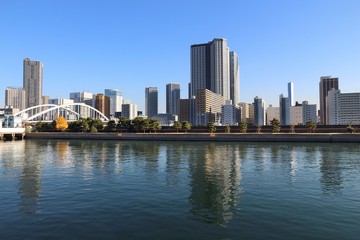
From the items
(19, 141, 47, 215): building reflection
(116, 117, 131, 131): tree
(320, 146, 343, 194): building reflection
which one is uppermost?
(116, 117, 131, 131): tree

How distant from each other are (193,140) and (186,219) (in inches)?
3924

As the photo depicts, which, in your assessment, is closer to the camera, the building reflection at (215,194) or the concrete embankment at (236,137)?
the building reflection at (215,194)

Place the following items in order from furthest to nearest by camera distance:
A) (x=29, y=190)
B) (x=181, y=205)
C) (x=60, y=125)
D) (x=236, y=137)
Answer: (x=60, y=125)
(x=236, y=137)
(x=29, y=190)
(x=181, y=205)

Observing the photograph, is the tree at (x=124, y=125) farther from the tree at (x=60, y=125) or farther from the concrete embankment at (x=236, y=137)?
the tree at (x=60, y=125)

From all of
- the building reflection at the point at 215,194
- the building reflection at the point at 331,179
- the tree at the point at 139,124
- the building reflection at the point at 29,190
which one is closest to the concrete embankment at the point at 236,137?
the tree at the point at 139,124

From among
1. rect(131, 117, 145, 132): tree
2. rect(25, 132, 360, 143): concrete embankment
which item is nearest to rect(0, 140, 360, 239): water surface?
rect(25, 132, 360, 143): concrete embankment

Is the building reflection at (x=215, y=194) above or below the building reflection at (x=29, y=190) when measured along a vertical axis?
above

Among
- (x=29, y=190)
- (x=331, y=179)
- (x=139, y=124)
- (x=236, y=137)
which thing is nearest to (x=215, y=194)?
(x=331, y=179)

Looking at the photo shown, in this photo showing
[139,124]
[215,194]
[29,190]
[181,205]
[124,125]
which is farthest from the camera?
[124,125]

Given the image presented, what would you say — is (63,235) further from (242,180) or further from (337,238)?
(242,180)

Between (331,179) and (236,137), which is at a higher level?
(236,137)

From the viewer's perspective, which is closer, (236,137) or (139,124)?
(236,137)

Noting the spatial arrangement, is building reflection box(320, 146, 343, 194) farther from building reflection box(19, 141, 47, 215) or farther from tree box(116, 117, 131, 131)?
tree box(116, 117, 131, 131)

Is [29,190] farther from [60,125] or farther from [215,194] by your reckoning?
[60,125]
